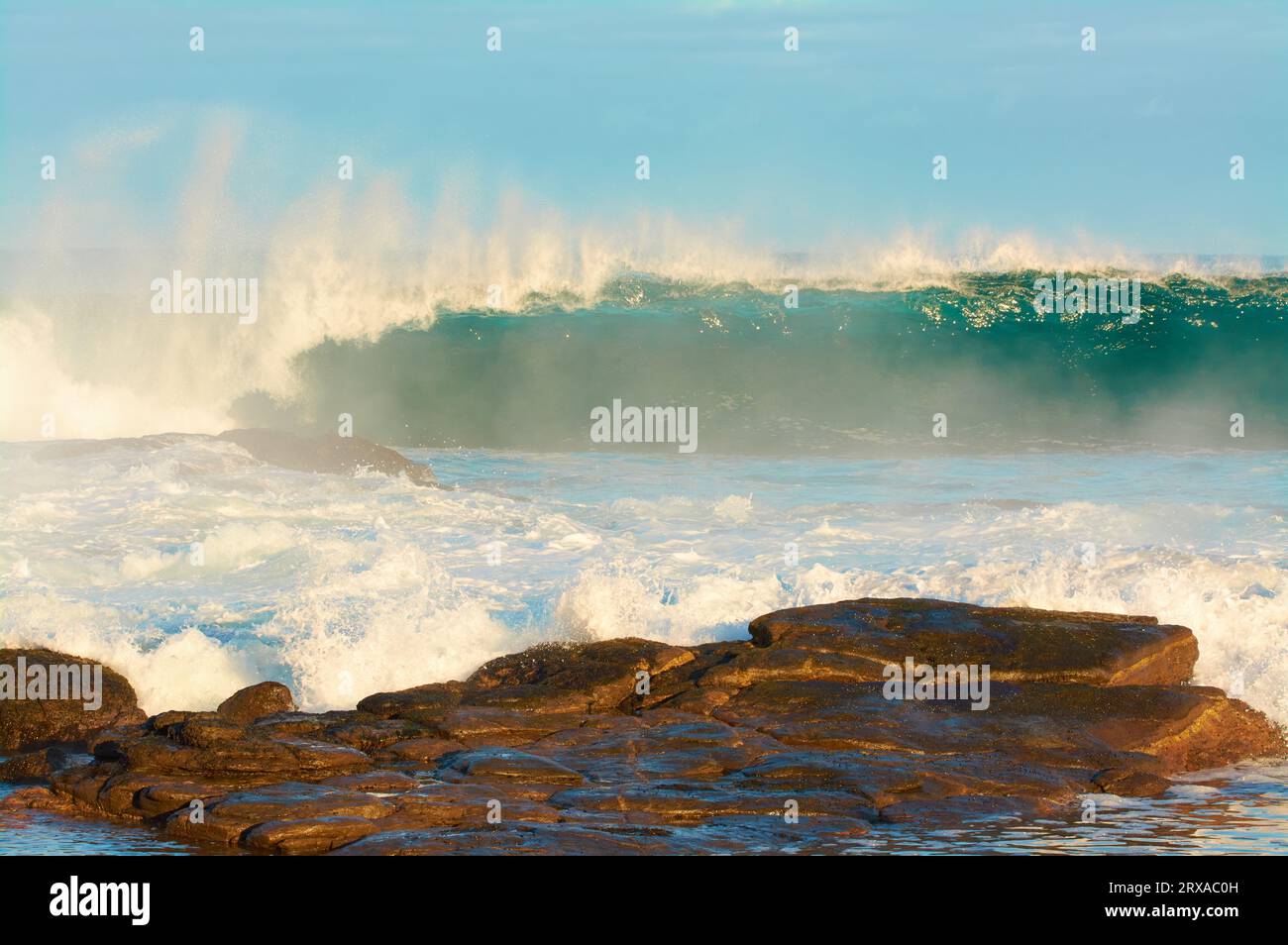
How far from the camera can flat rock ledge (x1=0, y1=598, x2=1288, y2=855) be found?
255 inches

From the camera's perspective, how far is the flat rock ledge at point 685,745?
6.47 metres

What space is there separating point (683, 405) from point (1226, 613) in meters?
14.6

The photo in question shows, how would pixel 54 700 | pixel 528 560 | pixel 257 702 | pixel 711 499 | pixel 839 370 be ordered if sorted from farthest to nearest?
pixel 839 370, pixel 711 499, pixel 528 560, pixel 54 700, pixel 257 702

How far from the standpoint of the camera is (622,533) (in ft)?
43.7

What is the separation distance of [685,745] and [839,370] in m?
18.0

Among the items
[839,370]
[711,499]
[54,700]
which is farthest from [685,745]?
[839,370]

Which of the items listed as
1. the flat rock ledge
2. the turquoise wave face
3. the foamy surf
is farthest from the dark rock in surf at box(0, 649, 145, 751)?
the turquoise wave face

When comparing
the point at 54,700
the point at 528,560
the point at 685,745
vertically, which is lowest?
the point at 685,745

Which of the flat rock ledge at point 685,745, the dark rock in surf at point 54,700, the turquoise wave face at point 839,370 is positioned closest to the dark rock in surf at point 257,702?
the flat rock ledge at point 685,745

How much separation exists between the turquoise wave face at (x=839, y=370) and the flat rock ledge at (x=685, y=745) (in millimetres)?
12046

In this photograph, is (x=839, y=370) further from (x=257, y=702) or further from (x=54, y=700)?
(x=54, y=700)

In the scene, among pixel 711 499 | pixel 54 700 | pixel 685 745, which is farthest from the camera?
pixel 711 499

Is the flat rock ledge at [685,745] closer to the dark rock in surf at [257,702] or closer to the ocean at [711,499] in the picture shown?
the dark rock in surf at [257,702]

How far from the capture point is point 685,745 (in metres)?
7.62
